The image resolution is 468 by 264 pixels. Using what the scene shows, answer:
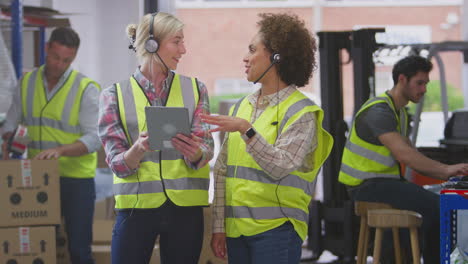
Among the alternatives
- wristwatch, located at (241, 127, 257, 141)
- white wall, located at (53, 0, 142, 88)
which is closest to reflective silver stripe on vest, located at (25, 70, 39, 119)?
white wall, located at (53, 0, 142, 88)

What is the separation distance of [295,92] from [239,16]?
21.3 meters

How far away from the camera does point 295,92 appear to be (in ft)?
10.0

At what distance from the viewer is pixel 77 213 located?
4715mm

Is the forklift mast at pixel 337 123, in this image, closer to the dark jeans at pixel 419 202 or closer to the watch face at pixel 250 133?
the dark jeans at pixel 419 202

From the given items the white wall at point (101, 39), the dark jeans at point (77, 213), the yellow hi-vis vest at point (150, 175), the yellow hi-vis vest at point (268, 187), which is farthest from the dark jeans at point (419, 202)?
the white wall at point (101, 39)

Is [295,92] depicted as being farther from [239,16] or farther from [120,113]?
[239,16]

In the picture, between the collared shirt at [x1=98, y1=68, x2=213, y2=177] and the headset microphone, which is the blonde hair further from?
the headset microphone

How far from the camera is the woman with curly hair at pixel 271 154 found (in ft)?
9.36

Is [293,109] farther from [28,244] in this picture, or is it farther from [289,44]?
[28,244]

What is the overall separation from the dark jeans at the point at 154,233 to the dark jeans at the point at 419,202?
210 cm

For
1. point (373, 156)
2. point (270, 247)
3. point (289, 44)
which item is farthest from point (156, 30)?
point (373, 156)

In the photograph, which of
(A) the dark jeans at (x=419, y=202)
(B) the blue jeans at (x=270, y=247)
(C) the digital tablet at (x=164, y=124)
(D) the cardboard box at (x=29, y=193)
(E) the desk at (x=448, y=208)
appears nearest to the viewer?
(C) the digital tablet at (x=164, y=124)

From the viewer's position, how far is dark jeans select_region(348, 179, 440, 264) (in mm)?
4676

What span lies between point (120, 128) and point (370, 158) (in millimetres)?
2288
